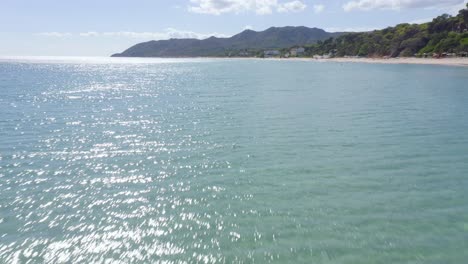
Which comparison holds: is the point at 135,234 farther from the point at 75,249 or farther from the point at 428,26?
the point at 428,26

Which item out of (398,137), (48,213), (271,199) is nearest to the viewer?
(48,213)

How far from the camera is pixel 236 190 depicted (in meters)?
17.2

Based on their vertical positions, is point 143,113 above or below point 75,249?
below

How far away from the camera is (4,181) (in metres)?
18.7

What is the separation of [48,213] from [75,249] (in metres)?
3.67

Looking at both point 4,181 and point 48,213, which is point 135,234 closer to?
point 48,213

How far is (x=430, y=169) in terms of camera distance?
20.1 metres

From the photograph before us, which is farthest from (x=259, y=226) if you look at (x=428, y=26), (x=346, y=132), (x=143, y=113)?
(x=428, y=26)

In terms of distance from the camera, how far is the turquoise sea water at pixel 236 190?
12.4m

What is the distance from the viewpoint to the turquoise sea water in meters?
12.4

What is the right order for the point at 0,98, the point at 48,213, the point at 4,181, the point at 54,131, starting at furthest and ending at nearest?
the point at 0,98 < the point at 54,131 < the point at 4,181 < the point at 48,213

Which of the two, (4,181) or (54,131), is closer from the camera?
(4,181)

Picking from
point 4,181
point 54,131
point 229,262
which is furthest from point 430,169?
point 54,131

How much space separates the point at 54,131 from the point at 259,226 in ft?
79.0
